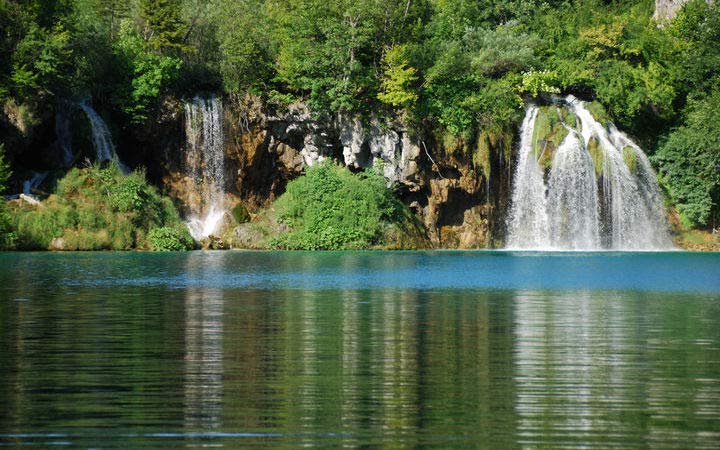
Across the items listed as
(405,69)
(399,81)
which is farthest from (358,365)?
(405,69)

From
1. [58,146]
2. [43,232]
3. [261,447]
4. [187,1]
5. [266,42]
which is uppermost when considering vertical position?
[187,1]

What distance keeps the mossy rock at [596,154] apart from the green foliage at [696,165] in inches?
165

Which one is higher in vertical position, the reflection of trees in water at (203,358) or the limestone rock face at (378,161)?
the limestone rock face at (378,161)

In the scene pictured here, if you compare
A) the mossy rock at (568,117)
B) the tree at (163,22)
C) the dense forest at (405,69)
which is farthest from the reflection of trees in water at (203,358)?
the tree at (163,22)

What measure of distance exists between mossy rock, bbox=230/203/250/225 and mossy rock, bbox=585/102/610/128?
1957 centimetres

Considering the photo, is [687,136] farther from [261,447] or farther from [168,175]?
[261,447]

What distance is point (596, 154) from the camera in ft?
196

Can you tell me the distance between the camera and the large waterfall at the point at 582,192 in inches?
2338

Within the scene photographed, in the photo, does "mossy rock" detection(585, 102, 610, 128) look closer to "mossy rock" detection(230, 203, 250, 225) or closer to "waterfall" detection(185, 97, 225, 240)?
"mossy rock" detection(230, 203, 250, 225)

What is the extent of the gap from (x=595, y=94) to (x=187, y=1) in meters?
26.8

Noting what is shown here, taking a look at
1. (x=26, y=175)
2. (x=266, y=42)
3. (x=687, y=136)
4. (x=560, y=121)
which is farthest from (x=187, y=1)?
(x=687, y=136)

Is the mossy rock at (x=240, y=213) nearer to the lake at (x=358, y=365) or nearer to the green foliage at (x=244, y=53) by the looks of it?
the green foliage at (x=244, y=53)

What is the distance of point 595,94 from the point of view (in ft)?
208

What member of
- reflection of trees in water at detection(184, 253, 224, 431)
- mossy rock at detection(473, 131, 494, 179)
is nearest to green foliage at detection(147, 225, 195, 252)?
mossy rock at detection(473, 131, 494, 179)
